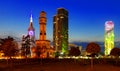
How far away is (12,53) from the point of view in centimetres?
8344

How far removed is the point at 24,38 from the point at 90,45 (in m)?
51.5

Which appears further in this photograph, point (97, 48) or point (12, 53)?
point (12, 53)

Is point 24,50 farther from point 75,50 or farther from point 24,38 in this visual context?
point 75,50

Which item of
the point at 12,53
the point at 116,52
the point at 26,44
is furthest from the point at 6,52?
the point at 116,52

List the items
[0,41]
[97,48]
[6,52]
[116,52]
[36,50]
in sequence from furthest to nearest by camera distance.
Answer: [36,50]
[116,52]
[0,41]
[6,52]
[97,48]

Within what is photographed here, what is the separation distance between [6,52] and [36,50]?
36.0m

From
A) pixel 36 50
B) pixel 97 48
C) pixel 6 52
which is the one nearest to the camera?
pixel 97 48

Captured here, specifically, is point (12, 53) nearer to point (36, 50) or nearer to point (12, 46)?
point (12, 46)

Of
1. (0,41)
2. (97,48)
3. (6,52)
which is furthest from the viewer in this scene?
(0,41)

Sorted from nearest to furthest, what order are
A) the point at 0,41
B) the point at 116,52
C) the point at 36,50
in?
the point at 0,41, the point at 116,52, the point at 36,50

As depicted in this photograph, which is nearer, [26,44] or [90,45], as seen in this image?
[90,45]

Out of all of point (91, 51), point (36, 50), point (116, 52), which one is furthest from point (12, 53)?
point (116, 52)

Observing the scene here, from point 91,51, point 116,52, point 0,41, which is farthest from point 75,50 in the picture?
point 91,51

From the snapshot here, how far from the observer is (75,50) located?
114m
